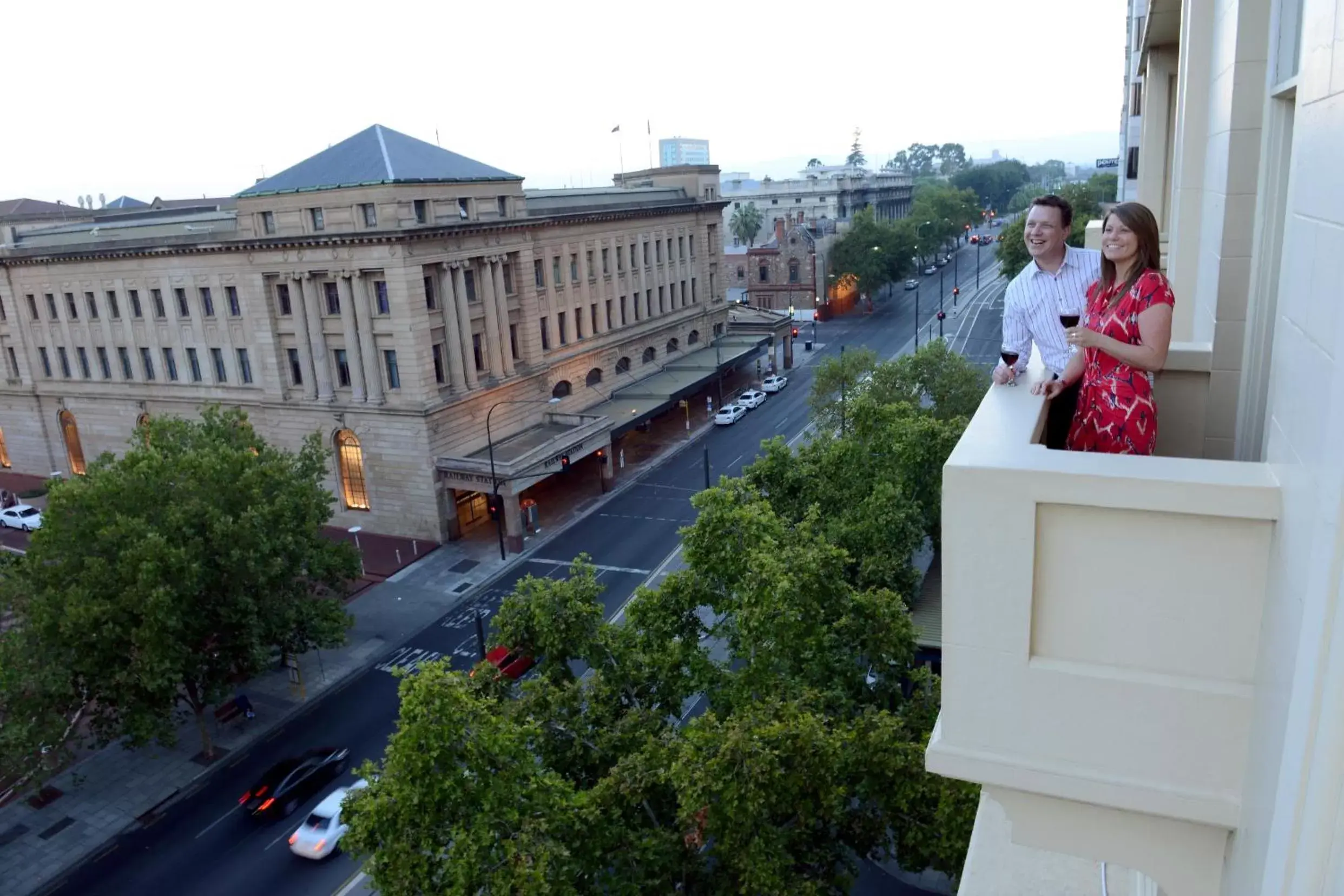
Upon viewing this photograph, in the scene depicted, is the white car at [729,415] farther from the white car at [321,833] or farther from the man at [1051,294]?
the man at [1051,294]

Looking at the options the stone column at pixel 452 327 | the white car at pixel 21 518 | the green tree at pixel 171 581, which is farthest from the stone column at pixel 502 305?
→ the white car at pixel 21 518

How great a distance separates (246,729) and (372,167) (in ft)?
80.6

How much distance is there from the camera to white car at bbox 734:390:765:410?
6131 cm

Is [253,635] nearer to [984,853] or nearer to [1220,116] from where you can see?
[984,853]

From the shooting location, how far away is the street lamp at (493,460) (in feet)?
132

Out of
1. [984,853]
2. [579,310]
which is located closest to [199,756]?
[984,853]

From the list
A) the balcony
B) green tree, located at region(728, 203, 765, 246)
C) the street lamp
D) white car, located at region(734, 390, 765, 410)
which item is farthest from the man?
→ green tree, located at region(728, 203, 765, 246)

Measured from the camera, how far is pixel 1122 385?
5500 mm

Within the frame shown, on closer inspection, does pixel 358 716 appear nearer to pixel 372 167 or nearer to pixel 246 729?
pixel 246 729

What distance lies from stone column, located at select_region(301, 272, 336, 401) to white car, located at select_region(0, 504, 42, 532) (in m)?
17.1

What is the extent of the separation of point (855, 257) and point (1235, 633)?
9182 centimetres

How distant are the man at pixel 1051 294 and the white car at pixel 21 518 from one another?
5262 cm

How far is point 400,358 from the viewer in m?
41.1

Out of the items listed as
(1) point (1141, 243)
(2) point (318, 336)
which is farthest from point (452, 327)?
(1) point (1141, 243)
